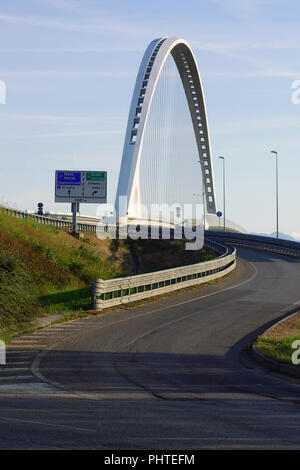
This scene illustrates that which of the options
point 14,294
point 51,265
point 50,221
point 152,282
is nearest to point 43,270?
point 51,265

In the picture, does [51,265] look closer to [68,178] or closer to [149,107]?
[68,178]

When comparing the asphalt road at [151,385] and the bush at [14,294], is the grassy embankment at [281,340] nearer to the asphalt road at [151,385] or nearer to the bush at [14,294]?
the asphalt road at [151,385]

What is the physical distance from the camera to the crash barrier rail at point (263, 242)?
Answer: 56156mm

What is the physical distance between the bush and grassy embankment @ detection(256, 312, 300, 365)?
703 cm

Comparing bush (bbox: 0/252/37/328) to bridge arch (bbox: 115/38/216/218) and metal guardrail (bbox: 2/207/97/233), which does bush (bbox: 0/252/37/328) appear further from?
bridge arch (bbox: 115/38/216/218)

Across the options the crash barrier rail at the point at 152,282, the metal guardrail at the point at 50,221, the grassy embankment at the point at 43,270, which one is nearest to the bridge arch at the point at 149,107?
the metal guardrail at the point at 50,221

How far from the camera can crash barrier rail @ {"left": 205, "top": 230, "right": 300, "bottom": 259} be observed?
56156mm

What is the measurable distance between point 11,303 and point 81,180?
27286 millimetres

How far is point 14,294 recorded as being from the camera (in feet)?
67.1

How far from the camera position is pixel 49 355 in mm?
16406

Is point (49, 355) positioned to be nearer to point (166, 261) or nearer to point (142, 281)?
point (142, 281)

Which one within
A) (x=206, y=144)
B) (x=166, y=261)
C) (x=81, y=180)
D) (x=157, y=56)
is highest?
(x=157, y=56)
